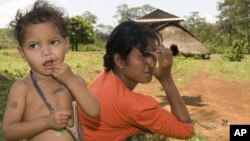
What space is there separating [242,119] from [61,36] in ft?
22.5

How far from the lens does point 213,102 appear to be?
9.91 m

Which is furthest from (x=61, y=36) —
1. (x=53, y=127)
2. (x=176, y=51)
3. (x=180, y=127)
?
(x=176, y=51)

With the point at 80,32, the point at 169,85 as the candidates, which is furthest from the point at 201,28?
the point at 169,85

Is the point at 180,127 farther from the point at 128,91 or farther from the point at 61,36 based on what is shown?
the point at 61,36

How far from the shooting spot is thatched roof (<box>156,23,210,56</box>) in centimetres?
2250

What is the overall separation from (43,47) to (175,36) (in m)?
21.9

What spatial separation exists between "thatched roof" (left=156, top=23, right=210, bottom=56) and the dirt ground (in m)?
8.58

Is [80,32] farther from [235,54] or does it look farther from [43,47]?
[43,47]

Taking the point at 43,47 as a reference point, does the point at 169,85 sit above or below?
below

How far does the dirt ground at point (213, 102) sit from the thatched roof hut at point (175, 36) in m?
8.61

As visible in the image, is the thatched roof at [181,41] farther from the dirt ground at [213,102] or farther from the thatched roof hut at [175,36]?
the dirt ground at [213,102]

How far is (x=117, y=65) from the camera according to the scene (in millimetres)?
2223

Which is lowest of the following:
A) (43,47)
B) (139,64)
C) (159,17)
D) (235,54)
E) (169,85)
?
(235,54)

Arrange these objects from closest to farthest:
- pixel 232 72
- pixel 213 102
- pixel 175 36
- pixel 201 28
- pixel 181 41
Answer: pixel 213 102
pixel 232 72
pixel 181 41
pixel 175 36
pixel 201 28
